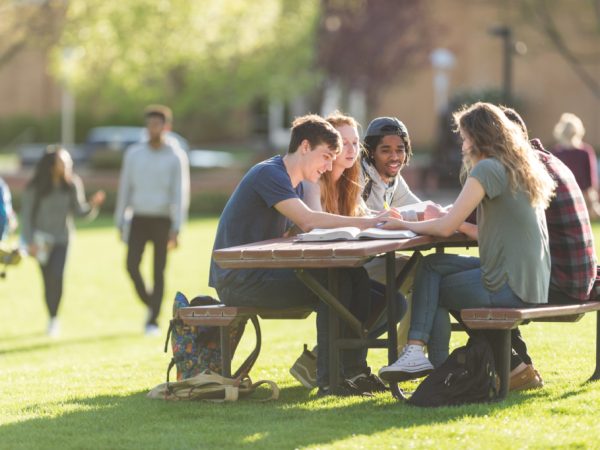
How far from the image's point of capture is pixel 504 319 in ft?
22.6

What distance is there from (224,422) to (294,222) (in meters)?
1.36

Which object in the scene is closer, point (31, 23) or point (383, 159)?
point (383, 159)

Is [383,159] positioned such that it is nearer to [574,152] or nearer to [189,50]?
[574,152]

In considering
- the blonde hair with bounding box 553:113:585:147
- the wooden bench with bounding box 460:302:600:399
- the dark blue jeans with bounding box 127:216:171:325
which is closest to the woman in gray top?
the wooden bench with bounding box 460:302:600:399

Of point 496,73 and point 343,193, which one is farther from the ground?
point 496,73

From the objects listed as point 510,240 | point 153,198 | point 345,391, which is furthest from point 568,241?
point 153,198

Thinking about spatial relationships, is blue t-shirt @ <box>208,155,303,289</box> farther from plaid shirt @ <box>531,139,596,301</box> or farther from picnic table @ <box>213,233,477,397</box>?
plaid shirt @ <box>531,139,596,301</box>

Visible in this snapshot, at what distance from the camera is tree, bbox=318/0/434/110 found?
4019 cm

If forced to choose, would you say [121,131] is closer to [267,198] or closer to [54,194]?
[54,194]

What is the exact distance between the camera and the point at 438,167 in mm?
34219

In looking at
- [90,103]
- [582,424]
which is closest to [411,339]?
[582,424]

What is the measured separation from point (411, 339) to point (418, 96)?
4076cm

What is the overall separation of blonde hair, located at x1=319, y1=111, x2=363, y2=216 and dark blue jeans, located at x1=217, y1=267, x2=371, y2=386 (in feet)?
2.21

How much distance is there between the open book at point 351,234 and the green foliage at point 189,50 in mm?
30480
